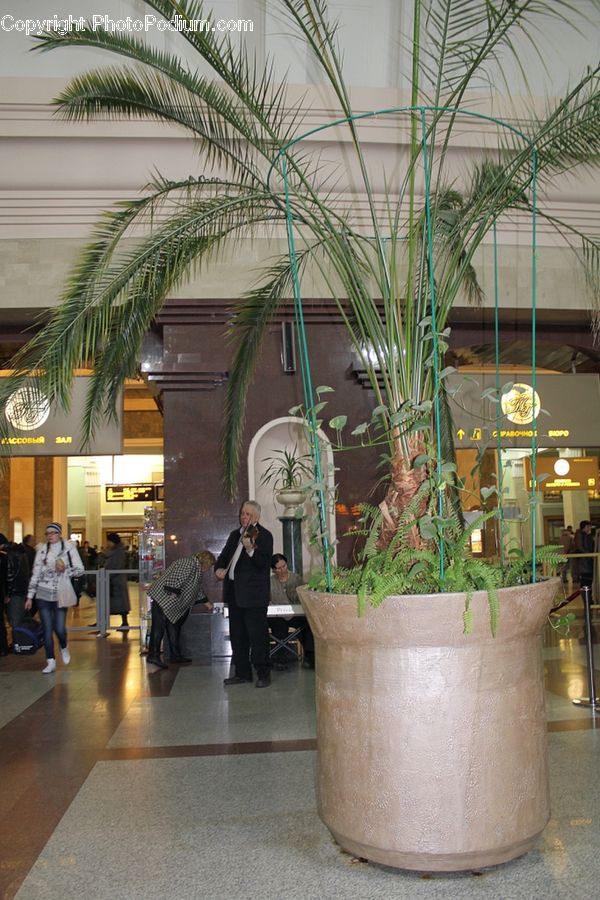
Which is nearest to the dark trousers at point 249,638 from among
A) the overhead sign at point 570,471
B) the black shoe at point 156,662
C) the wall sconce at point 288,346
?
the black shoe at point 156,662

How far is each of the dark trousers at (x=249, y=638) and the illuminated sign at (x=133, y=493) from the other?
58.2ft

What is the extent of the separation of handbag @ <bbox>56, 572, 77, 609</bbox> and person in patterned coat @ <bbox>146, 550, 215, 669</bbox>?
824 millimetres

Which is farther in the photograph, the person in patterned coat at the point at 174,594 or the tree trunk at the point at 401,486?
the person in patterned coat at the point at 174,594

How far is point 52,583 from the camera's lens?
8.78m

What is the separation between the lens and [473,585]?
3.35 meters

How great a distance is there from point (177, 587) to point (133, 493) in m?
17.5

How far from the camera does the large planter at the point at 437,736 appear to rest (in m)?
3.06

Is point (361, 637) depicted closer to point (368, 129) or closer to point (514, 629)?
point (514, 629)

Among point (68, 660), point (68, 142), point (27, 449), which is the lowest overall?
point (68, 660)

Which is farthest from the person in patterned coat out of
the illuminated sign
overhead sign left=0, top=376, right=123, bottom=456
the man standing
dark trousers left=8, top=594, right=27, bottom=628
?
the illuminated sign

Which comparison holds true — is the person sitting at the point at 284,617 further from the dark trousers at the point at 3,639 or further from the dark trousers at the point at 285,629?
the dark trousers at the point at 3,639

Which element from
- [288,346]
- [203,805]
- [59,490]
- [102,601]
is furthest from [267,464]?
[59,490]

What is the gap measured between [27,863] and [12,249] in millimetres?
8466

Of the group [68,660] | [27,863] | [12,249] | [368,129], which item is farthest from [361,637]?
[12,249]
